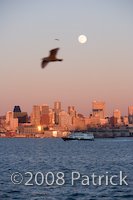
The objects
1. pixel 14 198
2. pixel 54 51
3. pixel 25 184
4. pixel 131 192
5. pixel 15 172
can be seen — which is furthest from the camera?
pixel 15 172

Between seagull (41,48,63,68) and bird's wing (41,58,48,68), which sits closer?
bird's wing (41,58,48,68)

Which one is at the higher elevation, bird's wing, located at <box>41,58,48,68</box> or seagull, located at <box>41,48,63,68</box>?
seagull, located at <box>41,48,63,68</box>

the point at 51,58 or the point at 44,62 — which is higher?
the point at 51,58

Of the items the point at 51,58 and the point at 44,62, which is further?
the point at 51,58

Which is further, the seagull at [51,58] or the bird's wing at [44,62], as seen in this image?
the seagull at [51,58]

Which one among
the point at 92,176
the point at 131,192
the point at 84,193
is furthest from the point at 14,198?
the point at 92,176

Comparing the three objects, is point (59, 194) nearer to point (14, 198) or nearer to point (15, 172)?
point (14, 198)

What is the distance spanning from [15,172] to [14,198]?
1650 centimetres

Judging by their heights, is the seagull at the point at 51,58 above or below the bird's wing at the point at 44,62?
above

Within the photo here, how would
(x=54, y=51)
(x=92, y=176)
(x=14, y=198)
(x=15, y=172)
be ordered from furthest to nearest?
(x=15, y=172) < (x=92, y=176) < (x=14, y=198) < (x=54, y=51)

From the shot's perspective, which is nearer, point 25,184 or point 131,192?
point 131,192

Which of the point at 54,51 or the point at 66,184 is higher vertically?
the point at 54,51

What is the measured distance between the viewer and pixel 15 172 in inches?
1941

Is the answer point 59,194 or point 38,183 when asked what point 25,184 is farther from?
point 59,194
